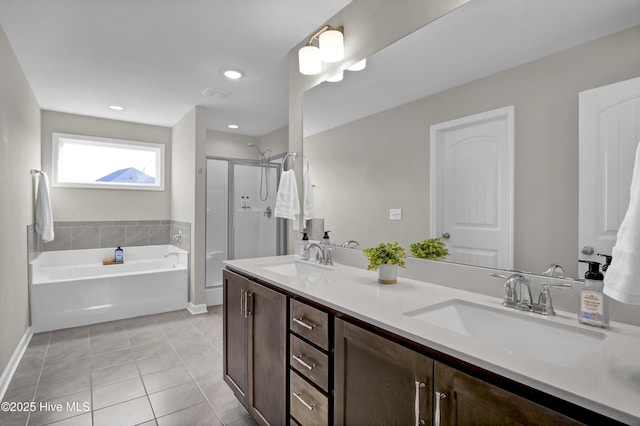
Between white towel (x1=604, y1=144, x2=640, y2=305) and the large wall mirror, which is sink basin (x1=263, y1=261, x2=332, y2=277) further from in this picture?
white towel (x1=604, y1=144, x2=640, y2=305)

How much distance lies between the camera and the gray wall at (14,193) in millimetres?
2293

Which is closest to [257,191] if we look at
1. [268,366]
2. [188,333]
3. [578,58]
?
[188,333]

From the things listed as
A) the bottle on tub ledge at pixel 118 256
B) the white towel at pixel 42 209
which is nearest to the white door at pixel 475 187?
the white towel at pixel 42 209

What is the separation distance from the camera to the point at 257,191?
15.4 feet

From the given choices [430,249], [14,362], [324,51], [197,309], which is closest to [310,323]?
[430,249]

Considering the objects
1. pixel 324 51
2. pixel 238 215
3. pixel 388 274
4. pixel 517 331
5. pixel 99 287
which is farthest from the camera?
pixel 238 215

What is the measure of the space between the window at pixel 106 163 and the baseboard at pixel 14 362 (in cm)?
187

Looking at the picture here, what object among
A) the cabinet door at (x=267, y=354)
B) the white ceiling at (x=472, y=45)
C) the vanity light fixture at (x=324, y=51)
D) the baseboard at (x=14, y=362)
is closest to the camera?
the white ceiling at (x=472, y=45)

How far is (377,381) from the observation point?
1.05 metres

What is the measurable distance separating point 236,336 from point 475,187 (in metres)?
1.55

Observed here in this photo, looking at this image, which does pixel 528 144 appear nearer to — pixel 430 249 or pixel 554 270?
pixel 554 270

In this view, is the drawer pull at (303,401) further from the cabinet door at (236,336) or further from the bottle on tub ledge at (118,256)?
the bottle on tub ledge at (118,256)

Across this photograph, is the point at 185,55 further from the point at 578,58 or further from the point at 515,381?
the point at 515,381

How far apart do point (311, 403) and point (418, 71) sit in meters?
1.60
